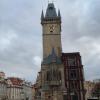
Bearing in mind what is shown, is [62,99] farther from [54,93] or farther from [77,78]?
[77,78]

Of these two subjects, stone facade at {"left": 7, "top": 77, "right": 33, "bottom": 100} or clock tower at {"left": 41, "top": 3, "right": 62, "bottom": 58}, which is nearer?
clock tower at {"left": 41, "top": 3, "right": 62, "bottom": 58}

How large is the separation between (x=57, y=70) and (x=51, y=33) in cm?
1621

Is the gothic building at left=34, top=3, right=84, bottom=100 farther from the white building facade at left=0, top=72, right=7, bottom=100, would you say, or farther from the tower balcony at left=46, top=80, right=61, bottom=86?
the white building facade at left=0, top=72, right=7, bottom=100

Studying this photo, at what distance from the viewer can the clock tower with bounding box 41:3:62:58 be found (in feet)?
329

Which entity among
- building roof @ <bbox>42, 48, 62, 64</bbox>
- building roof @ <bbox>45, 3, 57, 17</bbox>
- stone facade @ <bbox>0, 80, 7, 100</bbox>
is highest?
building roof @ <bbox>45, 3, 57, 17</bbox>

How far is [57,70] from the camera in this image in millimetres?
93188

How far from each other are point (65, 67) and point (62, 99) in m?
11.6

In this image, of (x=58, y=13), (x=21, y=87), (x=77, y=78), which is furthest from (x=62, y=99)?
(x=21, y=87)

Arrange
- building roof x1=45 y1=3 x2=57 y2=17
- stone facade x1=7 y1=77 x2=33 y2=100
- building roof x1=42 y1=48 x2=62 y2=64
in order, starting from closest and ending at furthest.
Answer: building roof x1=42 y1=48 x2=62 y2=64 → building roof x1=45 y1=3 x2=57 y2=17 → stone facade x1=7 y1=77 x2=33 y2=100

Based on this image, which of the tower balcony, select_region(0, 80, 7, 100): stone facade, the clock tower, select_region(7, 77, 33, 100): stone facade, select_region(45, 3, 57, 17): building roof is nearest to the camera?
the tower balcony

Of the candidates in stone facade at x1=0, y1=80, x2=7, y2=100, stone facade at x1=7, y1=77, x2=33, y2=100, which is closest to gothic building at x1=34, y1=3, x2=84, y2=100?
stone facade at x1=0, y1=80, x2=7, y2=100

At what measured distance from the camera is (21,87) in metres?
149

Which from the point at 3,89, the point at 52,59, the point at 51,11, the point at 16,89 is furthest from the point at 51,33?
the point at 16,89

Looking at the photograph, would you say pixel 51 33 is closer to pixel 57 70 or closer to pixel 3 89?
pixel 57 70
